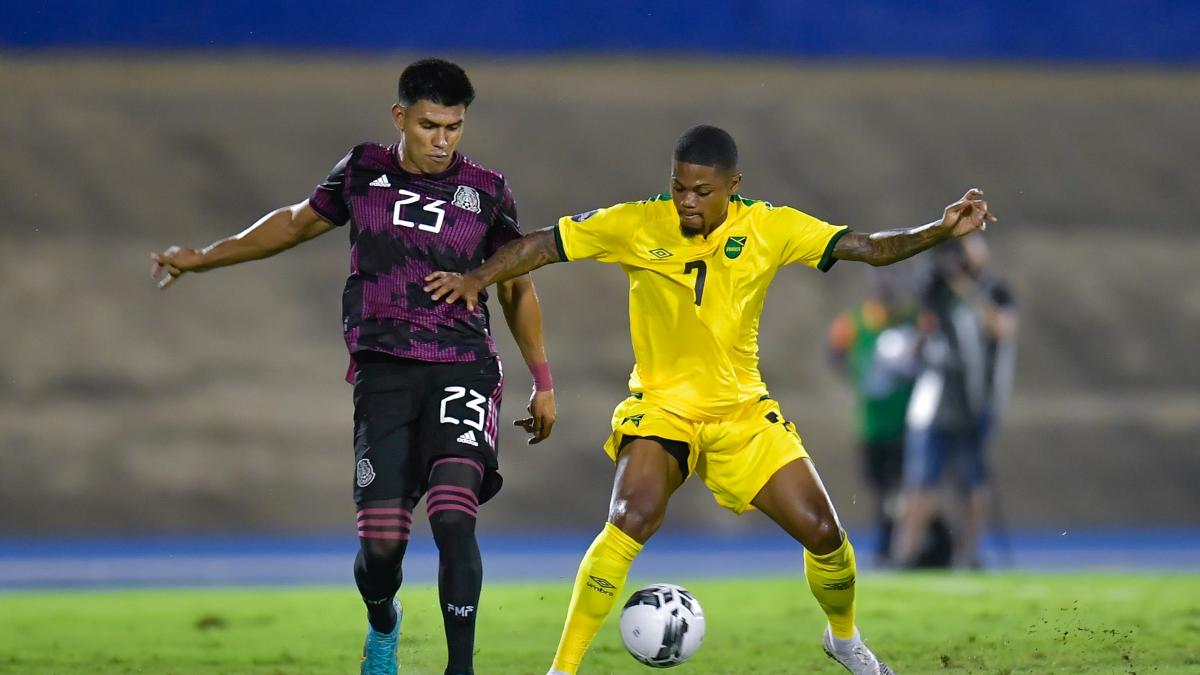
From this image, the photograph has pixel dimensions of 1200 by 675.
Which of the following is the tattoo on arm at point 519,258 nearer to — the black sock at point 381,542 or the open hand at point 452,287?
the open hand at point 452,287

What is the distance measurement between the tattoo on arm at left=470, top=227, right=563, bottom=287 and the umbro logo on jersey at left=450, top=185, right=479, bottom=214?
222mm

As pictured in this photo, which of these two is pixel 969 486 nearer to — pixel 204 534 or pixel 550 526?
pixel 550 526

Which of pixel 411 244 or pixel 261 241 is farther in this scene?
pixel 261 241

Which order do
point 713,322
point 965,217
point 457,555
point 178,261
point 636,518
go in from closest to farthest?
point 457,555
point 636,518
point 965,217
point 713,322
point 178,261

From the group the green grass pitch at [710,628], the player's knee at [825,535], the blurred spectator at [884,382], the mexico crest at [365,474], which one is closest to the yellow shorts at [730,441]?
the player's knee at [825,535]

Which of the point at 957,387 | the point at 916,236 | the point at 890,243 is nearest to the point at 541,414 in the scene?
the point at 890,243

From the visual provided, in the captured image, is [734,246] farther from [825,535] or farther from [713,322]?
[825,535]

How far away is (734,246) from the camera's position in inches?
244

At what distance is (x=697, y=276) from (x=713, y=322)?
0.20 m

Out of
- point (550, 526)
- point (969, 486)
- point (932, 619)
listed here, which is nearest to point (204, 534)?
point (550, 526)

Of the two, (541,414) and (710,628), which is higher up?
(541,414)

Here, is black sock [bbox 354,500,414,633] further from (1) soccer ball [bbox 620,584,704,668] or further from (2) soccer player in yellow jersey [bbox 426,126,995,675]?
(1) soccer ball [bbox 620,584,704,668]

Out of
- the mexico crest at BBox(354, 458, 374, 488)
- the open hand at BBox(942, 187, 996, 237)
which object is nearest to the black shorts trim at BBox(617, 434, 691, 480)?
the mexico crest at BBox(354, 458, 374, 488)

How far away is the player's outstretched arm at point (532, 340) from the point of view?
652 centimetres
